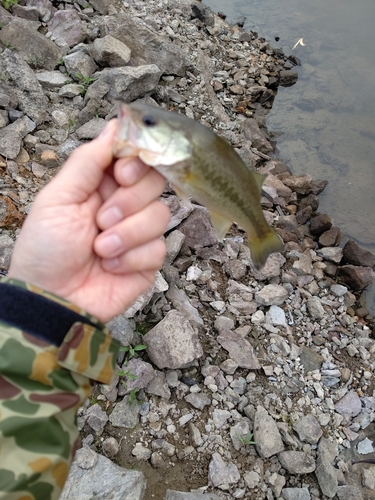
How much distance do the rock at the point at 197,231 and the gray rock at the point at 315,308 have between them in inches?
59.5

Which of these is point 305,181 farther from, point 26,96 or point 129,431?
point 129,431

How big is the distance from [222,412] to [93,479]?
1.31 m

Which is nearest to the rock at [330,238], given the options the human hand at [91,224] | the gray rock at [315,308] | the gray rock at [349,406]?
the gray rock at [315,308]

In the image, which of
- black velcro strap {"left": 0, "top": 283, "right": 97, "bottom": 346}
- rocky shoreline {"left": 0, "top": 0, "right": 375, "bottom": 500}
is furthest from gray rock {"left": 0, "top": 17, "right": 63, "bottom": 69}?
black velcro strap {"left": 0, "top": 283, "right": 97, "bottom": 346}

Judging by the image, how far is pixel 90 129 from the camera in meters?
6.06

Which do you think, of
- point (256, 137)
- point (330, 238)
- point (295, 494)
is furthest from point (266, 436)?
point (256, 137)

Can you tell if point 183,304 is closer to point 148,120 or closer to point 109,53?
point 148,120

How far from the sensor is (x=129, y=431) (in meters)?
3.67

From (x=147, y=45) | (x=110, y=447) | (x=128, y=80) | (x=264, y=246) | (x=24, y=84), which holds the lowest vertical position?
(x=110, y=447)

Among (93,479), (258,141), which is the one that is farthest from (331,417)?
(258,141)

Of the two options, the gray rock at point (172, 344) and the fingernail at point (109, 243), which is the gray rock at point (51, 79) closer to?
the gray rock at point (172, 344)

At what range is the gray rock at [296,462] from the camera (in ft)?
12.5

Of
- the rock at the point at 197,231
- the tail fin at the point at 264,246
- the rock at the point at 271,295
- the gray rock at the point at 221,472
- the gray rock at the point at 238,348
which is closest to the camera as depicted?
the tail fin at the point at 264,246

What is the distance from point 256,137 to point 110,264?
7390 millimetres
